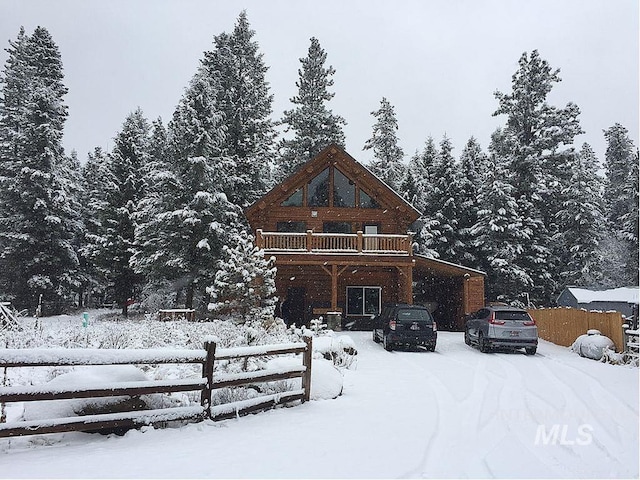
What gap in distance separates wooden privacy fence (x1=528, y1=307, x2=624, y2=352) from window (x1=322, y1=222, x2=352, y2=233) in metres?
9.66

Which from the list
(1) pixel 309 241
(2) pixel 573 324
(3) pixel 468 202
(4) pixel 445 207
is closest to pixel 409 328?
(2) pixel 573 324

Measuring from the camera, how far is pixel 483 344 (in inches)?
661

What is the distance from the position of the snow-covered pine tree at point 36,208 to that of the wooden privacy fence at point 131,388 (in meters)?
25.8

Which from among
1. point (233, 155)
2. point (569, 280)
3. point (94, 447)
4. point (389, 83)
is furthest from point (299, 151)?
point (94, 447)

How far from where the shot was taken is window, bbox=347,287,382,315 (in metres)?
26.3

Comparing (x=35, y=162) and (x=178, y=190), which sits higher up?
(x=35, y=162)

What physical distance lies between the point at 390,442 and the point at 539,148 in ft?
119

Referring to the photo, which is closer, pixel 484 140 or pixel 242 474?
pixel 242 474

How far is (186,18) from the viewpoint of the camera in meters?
19.7

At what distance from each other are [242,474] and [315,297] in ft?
69.4

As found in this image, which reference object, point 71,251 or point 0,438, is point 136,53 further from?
point 0,438

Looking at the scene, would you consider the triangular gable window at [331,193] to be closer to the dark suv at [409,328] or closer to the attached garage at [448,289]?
the attached garage at [448,289]

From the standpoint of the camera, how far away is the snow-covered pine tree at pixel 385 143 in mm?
38219

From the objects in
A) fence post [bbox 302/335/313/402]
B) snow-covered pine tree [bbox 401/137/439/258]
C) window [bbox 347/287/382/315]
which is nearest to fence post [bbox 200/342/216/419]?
fence post [bbox 302/335/313/402]
